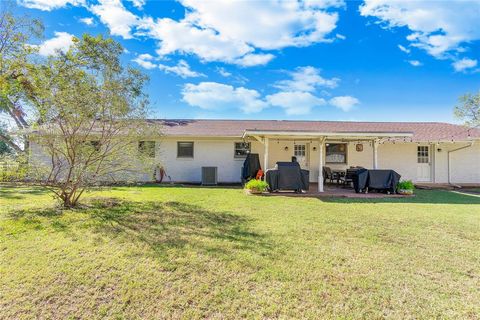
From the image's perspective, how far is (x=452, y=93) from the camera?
1648 centimetres

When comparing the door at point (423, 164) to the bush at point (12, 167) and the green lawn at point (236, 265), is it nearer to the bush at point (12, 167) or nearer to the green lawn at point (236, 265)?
the green lawn at point (236, 265)

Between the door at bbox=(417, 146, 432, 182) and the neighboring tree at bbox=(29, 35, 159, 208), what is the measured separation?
14.2m

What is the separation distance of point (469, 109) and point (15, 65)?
920 inches

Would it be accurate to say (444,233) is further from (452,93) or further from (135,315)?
(452,93)

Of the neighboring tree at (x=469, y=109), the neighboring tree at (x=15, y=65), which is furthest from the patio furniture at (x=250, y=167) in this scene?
the neighboring tree at (x=469, y=109)

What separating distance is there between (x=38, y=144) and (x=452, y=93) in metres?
21.5

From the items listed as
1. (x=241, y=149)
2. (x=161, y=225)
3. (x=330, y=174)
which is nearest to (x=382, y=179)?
(x=330, y=174)

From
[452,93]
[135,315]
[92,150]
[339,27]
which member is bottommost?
[135,315]

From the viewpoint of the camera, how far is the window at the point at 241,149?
14000 mm

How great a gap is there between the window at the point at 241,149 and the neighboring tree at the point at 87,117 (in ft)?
22.8

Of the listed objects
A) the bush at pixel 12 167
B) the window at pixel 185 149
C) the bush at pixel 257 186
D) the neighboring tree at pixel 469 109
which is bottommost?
the bush at pixel 257 186

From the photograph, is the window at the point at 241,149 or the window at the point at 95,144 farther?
the window at the point at 241,149

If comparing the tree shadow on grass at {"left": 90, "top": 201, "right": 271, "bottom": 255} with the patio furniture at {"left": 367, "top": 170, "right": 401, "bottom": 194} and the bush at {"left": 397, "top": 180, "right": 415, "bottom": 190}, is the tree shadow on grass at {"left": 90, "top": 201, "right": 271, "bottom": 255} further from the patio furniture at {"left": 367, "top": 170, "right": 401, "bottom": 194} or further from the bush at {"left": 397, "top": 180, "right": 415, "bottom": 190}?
the bush at {"left": 397, "top": 180, "right": 415, "bottom": 190}

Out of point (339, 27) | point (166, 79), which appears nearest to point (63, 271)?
point (339, 27)
